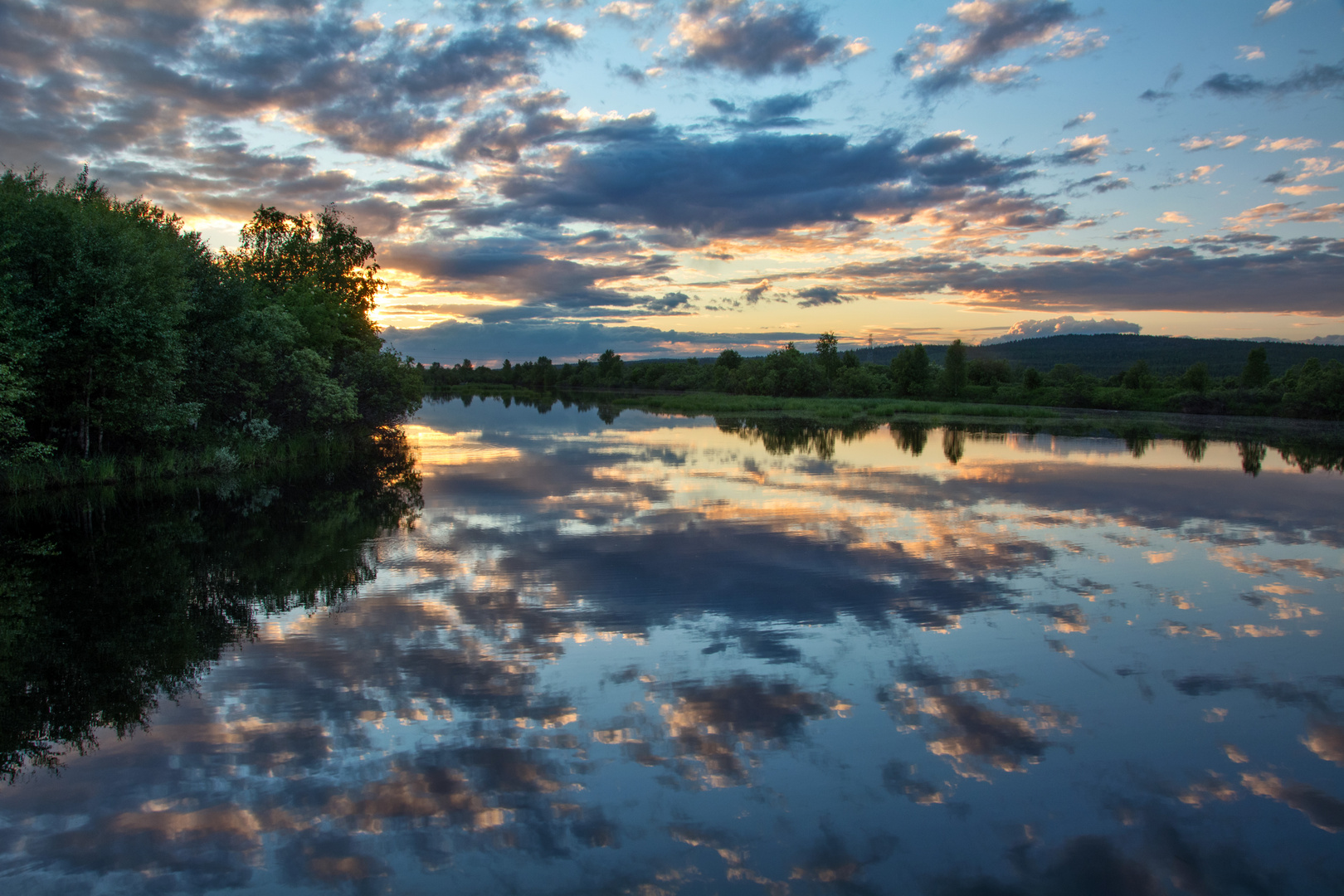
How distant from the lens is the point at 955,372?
3868 inches

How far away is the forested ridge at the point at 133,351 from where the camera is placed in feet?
60.3

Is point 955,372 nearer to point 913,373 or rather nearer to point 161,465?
point 913,373

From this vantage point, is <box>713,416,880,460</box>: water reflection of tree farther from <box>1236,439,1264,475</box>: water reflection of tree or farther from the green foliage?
the green foliage

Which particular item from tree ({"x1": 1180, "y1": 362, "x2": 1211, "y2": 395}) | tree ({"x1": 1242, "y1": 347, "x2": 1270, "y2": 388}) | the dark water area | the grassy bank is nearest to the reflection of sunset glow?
the grassy bank

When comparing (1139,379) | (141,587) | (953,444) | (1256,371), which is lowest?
(953,444)

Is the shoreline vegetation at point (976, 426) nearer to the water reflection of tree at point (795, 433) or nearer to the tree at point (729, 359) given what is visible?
the water reflection of tree at point (795, 433)

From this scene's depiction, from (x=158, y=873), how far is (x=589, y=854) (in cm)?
271

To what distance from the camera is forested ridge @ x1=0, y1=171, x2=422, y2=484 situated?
18.4 m

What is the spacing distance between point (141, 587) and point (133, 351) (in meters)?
12.2

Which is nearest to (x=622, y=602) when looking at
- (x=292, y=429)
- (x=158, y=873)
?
(x=158, y=873)

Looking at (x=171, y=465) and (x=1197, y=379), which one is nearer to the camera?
(x=171, y=465)

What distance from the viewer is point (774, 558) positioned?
13.1m

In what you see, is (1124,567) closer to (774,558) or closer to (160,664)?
(774,558)

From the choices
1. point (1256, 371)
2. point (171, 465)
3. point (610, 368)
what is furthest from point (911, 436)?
point (610, 368)
